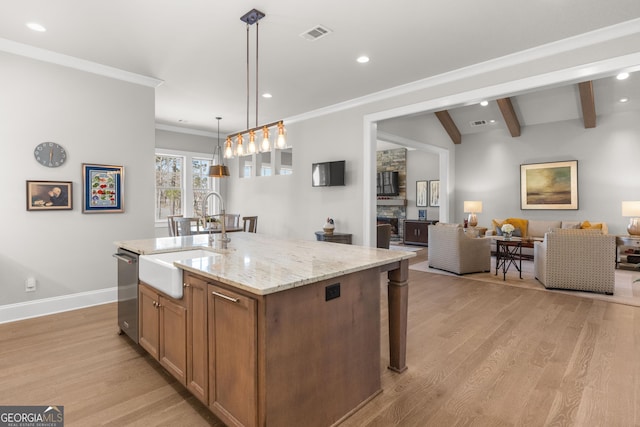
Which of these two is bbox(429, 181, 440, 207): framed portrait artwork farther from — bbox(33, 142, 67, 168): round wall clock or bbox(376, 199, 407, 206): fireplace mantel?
bbox(33, 142, 67, 168): round wall clock

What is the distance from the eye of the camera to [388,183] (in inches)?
424

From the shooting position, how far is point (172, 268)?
213cm

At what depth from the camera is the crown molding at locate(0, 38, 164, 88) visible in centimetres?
349

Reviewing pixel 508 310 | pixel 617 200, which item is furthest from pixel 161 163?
pixel 617 200

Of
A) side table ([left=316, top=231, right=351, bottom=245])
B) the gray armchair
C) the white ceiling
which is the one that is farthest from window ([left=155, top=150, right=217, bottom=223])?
the gray armchair

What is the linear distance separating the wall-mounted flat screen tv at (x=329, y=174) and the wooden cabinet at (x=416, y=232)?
4626 millimetres

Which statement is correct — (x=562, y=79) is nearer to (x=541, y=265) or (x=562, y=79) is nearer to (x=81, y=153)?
(x=541, y=265)

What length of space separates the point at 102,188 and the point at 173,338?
2.82 m

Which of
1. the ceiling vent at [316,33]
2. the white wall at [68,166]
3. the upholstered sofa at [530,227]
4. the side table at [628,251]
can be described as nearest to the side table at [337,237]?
the white wall at [68,166]

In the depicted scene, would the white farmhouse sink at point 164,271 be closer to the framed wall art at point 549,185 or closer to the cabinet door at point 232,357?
the cabinet door at point 232,357

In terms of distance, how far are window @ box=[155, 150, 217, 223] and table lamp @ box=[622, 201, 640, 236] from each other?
28.2 ft

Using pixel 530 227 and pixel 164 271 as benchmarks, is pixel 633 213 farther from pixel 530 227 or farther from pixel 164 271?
pixel 164 271

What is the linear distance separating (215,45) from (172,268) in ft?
8.55

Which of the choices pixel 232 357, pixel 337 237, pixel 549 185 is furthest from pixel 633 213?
pixel 232 357
